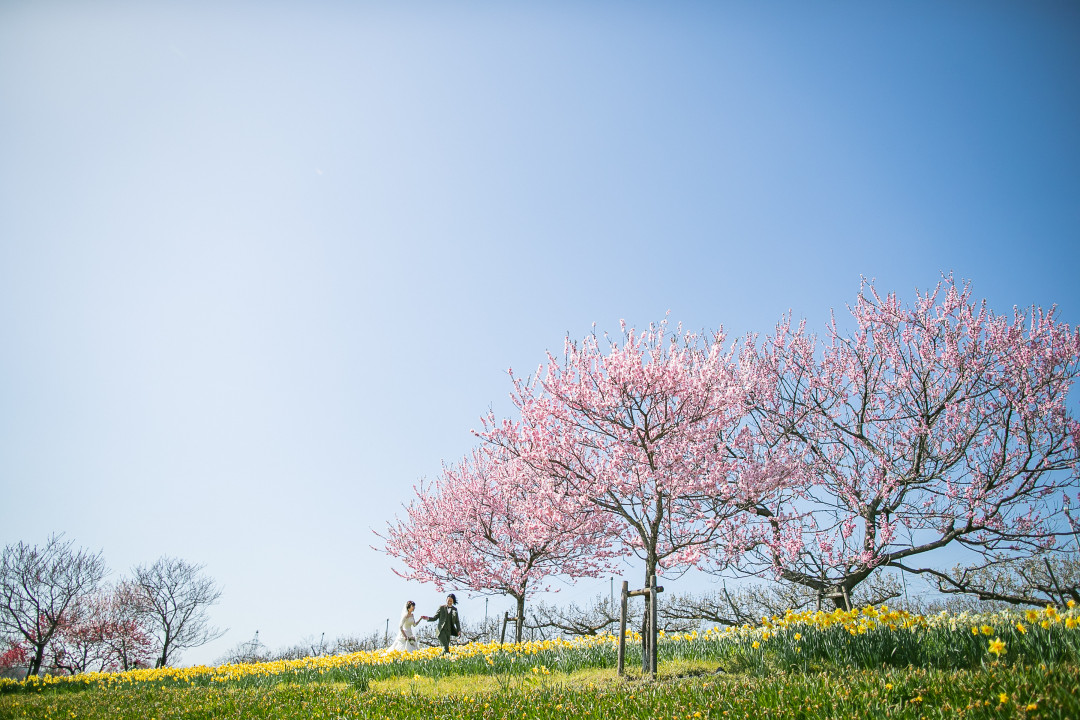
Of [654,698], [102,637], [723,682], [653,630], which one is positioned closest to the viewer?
[654,698]

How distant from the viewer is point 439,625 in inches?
518

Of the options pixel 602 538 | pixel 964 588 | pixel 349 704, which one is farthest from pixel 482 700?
pixel 964 588

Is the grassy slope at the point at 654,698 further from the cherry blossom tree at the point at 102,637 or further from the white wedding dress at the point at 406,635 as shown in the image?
the cherry blossom tree at the point at 102,637

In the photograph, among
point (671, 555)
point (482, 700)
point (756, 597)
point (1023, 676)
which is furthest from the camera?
point (756, 597)

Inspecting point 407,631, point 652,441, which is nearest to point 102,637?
point 407,631

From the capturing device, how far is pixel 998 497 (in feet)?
35.4

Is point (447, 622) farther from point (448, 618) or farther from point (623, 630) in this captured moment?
point (623, 630)

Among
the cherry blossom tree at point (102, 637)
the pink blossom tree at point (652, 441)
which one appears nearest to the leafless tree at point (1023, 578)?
the pink blossom tree at point (652, 441)

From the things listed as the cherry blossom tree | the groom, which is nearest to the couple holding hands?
the groom

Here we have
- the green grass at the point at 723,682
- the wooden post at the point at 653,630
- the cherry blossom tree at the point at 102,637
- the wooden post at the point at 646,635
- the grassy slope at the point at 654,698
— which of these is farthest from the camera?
the cherry blossom tree at the point at 102,637

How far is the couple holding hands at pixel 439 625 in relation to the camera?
12.7 m

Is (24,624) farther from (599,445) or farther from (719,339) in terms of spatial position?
(719,339)

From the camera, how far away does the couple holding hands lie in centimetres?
1274

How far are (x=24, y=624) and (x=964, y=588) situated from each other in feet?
122
